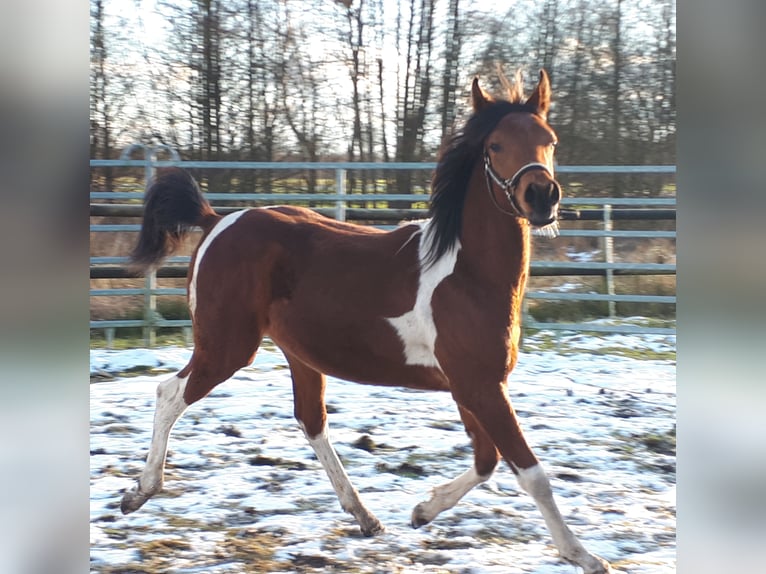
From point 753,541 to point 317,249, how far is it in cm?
181

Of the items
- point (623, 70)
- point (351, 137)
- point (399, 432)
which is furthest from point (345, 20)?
point (399, 432)

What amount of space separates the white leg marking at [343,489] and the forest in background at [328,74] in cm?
Result: 310

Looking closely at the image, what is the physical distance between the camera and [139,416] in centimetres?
363

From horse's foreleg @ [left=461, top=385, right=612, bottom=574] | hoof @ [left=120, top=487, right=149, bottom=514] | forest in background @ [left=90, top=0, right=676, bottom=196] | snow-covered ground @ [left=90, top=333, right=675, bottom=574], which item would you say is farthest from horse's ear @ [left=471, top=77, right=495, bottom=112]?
forest in background @ [left=90, top=0, right=676, bottom=196]

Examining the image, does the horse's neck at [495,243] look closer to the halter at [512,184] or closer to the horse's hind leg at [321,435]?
the halter at [512,184]

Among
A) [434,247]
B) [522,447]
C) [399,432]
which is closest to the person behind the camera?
[522,447]

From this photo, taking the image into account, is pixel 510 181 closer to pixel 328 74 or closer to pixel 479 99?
pixel 479 99

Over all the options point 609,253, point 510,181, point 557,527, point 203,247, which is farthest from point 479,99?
point 609,253

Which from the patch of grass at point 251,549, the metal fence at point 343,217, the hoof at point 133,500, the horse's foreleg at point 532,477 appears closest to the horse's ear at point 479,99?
the horse's foreleg at point 532,477

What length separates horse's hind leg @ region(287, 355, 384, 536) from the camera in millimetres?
2564

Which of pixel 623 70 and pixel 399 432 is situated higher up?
pixel 623 70

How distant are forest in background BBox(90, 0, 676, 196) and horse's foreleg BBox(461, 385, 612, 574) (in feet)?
11.2

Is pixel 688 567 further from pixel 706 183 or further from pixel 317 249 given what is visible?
pixel 317 249

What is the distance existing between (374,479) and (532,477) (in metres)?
1.02
